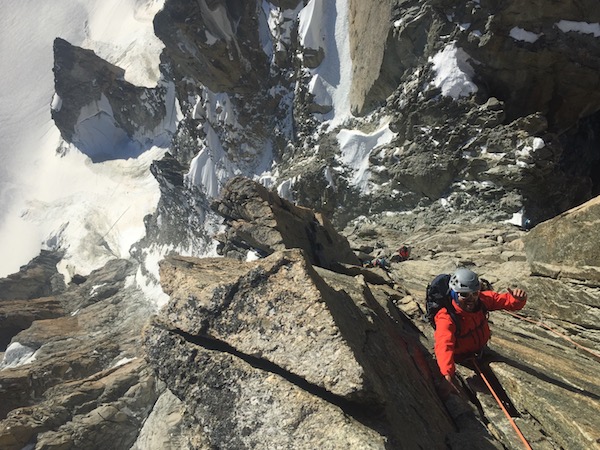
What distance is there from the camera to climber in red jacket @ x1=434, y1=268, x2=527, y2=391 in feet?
16.7

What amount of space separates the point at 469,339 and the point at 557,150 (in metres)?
15.3

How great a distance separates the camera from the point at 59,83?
51.9 m

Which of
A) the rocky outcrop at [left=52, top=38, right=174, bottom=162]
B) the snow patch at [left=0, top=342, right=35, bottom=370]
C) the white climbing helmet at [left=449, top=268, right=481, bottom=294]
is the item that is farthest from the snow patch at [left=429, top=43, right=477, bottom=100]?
the rocky outcrop at [left=52, top=38, right=174, bottom=162]

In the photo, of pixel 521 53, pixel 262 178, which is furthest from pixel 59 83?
pixel 521 53

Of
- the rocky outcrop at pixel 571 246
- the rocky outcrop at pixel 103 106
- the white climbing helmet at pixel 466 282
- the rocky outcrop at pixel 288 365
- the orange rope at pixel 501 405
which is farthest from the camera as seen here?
the rocky outcrop at pixel 103 106

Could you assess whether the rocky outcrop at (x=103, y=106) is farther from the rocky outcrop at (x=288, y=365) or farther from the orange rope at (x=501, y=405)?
the orange rope at (x=501, y=405)

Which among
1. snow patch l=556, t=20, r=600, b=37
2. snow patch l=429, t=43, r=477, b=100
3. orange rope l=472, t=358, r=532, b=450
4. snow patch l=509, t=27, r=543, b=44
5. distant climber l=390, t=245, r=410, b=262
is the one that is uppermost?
snow patch l=429, t=43, r=477, b=100

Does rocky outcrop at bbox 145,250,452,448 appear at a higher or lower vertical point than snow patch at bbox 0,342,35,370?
lower

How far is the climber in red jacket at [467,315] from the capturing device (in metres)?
5.09

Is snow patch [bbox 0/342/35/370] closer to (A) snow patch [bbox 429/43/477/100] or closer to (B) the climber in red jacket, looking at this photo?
(B) the climber in red jacket

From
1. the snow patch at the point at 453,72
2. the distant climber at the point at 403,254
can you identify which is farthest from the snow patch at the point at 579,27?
the distant climber at the point at 403,254

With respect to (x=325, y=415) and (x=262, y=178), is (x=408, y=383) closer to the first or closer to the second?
(x=325, y=415)

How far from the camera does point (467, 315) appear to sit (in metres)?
5.52

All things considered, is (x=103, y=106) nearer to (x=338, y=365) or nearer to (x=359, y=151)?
(x=359, y=151)
